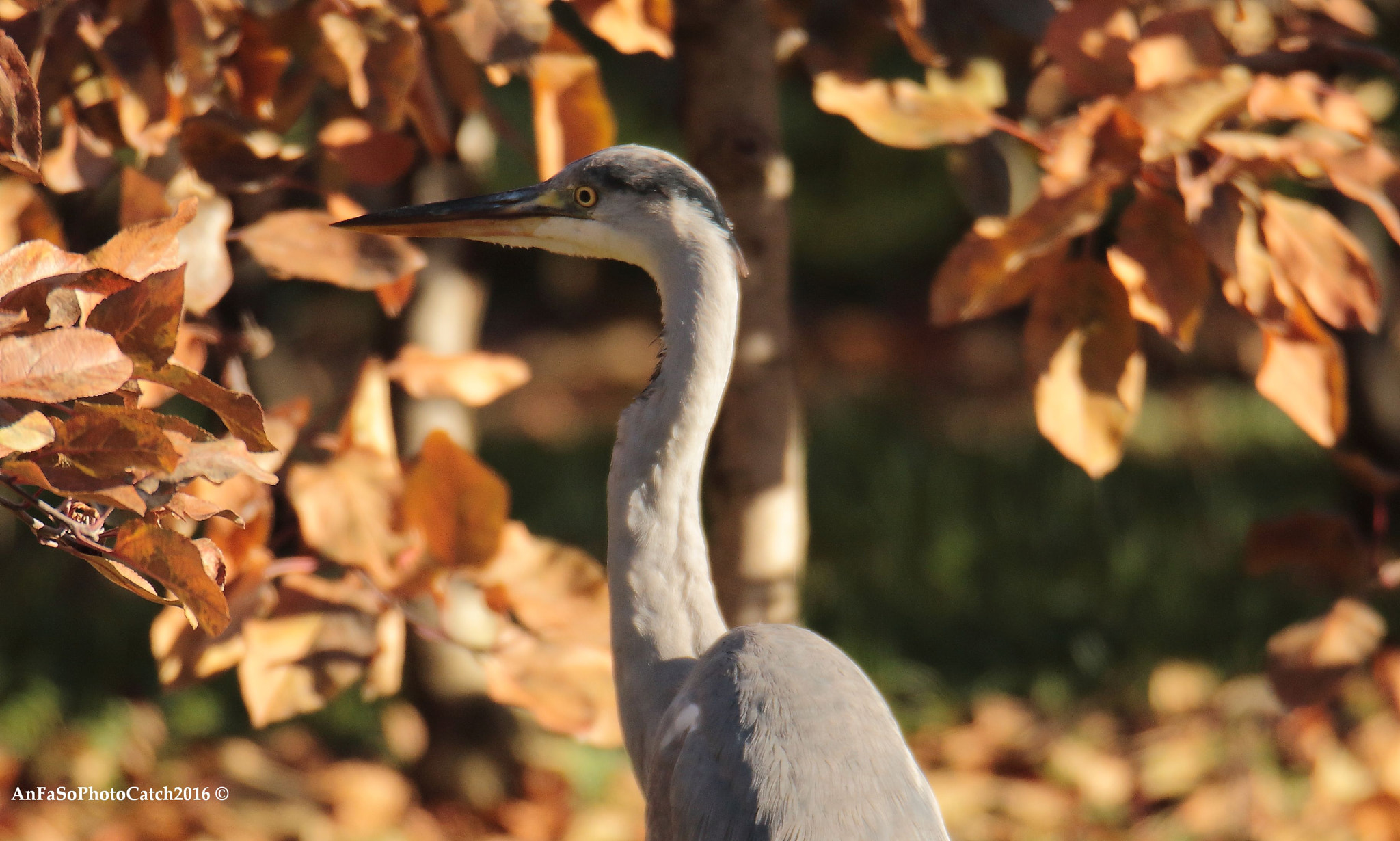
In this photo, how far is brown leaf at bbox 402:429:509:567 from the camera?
1.79 m

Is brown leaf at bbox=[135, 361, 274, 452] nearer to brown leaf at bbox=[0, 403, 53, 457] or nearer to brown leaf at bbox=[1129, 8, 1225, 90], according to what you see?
brown leaf at bbox=[0, 403, 53, 457]

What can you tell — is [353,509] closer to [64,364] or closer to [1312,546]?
[64,364]

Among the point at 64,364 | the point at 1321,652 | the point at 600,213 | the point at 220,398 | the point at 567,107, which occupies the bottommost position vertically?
the point at 1321,652

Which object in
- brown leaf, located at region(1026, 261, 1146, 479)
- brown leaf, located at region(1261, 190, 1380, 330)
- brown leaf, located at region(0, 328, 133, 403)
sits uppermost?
brown leaf, located at region(0, 328, 133, 403)

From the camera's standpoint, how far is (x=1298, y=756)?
311cm

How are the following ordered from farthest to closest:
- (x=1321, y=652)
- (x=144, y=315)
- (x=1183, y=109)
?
(x=1321, y=652)
(x=1183, y=109)
(x=144, y=315)

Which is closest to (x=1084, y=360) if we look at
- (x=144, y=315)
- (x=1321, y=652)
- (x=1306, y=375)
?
(x=1306, y=375)

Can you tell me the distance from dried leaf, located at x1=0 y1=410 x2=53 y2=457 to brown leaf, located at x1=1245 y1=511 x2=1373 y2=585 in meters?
1.96

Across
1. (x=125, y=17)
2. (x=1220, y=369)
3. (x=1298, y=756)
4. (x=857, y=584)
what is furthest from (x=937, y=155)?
(x=125, y=17)

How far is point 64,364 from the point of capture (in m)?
1.00

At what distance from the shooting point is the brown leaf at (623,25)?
5.36ft

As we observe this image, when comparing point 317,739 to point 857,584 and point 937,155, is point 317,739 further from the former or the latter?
point 937,155

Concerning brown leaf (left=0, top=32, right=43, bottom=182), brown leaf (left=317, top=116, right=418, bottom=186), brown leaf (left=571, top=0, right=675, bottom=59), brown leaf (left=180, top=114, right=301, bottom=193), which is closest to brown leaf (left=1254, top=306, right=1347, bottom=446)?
brown leaf (left=571, top=0, right=675, bottom=59)

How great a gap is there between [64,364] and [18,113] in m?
0.34
